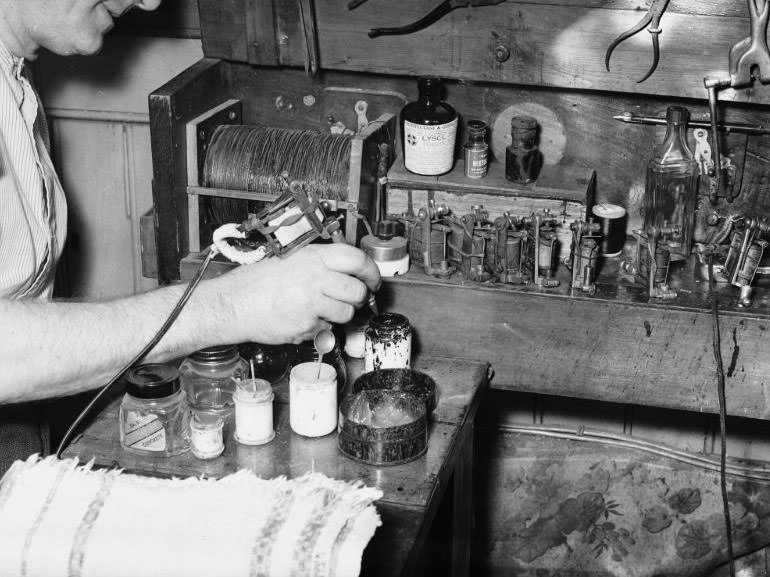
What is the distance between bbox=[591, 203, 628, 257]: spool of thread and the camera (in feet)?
8.39

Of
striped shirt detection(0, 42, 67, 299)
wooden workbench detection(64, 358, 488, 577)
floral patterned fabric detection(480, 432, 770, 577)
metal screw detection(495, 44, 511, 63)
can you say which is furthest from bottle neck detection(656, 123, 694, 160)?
striped shirt detection(0, 42, 67, 299)

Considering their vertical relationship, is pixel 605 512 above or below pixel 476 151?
below

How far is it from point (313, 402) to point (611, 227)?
99cm

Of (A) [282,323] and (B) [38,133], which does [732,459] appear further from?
(B) [38,133]

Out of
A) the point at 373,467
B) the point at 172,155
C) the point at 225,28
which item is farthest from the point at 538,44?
the point at 373,467

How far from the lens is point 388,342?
2.15 m

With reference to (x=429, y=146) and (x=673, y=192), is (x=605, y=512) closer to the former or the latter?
(x=673, y=192)

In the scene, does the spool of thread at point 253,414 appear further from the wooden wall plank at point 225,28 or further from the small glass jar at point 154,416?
the wooden wall plank at point 225,28

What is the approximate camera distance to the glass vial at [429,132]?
100 inches

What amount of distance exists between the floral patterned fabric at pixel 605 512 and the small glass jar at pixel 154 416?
4.84 feet

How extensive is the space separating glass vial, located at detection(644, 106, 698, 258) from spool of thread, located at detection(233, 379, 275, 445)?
112 cm

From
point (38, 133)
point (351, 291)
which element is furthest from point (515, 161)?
point (38, 133)

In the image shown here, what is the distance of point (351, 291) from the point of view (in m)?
1.88

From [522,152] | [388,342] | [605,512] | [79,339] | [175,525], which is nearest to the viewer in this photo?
[175,525]
